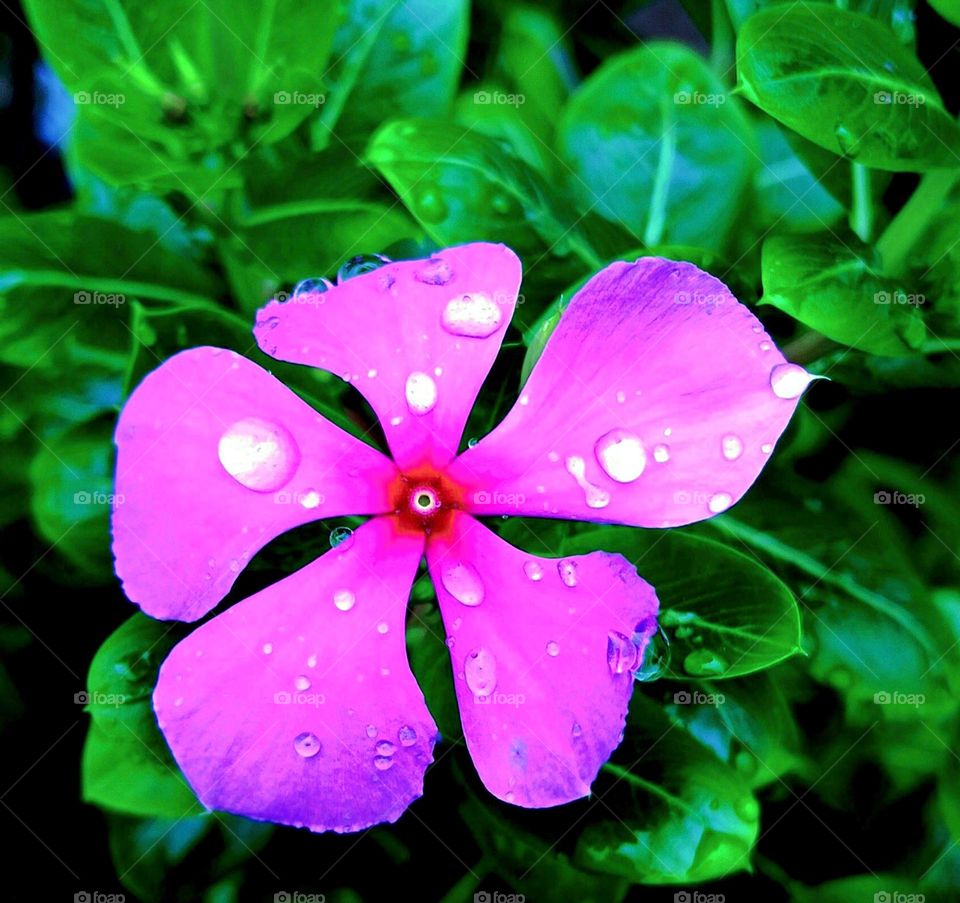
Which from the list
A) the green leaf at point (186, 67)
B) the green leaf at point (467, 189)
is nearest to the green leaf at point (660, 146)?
the green leaf at point (467, 189)

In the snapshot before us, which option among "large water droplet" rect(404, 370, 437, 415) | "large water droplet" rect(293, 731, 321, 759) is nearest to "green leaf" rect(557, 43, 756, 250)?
"large water droplet" rect(404, 370, 437, 415)

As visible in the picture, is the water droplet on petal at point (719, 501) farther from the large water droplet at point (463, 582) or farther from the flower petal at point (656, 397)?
the large water droplet at point (463, 582)

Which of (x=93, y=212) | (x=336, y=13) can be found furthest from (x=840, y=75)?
(x=93, y=212)

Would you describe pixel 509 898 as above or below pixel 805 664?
below

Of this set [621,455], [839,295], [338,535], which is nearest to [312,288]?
[338,535]

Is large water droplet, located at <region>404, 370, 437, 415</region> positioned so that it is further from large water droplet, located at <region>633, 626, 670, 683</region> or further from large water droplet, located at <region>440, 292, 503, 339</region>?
large water droplet, located at <region>633, 626, 670, 683</region>

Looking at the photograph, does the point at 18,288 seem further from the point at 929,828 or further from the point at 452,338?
the point at 929,828

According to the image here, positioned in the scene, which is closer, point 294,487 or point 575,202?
point 294,487

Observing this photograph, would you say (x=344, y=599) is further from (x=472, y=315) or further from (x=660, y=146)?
(x=660, y=146)
